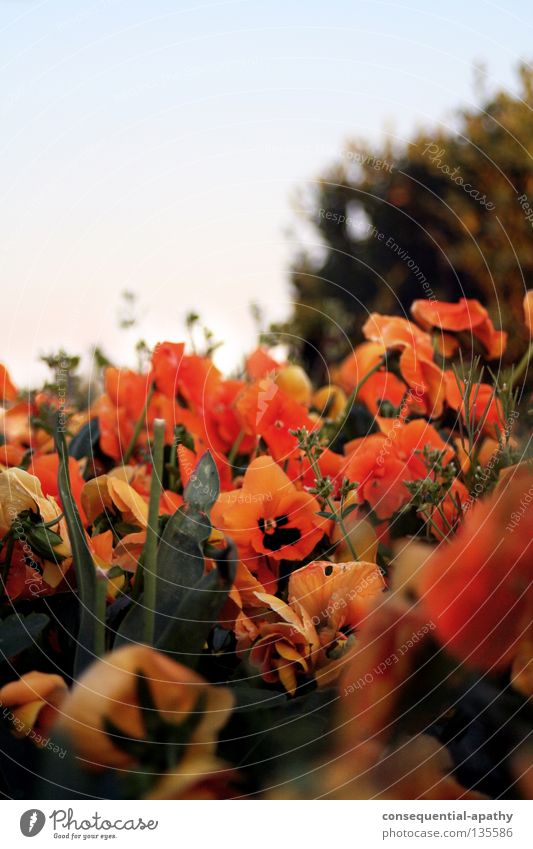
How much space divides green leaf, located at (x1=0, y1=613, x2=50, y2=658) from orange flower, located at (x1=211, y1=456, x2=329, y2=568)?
102 mm

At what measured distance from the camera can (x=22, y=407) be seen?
760mm

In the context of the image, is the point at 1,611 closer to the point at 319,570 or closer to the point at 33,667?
the point at 33,667

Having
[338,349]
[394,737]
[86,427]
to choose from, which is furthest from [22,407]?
[338,349]

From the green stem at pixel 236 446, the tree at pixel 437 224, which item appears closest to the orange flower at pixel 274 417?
the green stem at pixel 236 446

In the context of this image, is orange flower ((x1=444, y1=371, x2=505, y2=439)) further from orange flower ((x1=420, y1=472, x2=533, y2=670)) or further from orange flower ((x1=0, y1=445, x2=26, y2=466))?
orange flower ((x1=0, y1=445, x2=26, y2=466))

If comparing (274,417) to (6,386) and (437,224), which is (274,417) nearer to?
(6,386)

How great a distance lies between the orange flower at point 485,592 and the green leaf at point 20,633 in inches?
6.8

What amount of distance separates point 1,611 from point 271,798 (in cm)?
16

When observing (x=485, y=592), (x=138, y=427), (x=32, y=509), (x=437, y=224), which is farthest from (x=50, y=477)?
(x=437, y=224)

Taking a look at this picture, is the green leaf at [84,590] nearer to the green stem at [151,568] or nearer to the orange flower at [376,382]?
the green stem at [151,568]

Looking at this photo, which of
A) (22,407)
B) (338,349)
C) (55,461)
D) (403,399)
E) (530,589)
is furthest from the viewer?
(338,349)

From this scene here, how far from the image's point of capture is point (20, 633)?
0.38 m
